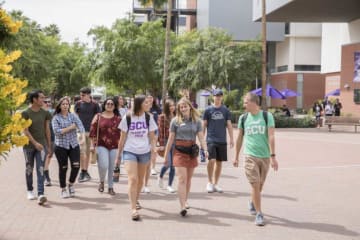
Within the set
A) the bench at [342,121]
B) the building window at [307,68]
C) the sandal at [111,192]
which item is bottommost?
the sandal at [111,192]

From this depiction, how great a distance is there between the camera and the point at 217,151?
9.38 m

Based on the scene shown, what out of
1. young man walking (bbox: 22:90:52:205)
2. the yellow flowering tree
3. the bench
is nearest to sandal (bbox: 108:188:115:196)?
young man walking (bbox: 22:90:52:205)

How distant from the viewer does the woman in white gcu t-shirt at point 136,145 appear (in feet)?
24.1

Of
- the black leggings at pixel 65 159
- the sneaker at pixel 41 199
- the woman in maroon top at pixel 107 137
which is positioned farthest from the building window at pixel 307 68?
the sneaker at pixel 41 199

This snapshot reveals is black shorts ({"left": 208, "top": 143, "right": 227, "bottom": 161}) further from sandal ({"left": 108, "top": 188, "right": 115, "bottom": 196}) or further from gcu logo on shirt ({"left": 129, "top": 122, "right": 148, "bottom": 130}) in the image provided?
gcu logo on shirt ({"left": 129, "top": 122, "right": 148, "bottom": 130})

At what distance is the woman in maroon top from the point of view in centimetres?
896

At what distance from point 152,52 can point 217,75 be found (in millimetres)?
5625

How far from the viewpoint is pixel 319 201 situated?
28.3 feet

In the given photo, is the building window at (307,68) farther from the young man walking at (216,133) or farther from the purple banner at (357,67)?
the young man walking at (216,133)

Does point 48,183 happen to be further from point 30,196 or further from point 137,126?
point 137,126

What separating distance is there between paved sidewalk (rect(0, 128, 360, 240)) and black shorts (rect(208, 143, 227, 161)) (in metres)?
0.60

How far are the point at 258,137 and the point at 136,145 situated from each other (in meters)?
1.60

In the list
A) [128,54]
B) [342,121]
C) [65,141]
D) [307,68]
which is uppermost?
[307,68]

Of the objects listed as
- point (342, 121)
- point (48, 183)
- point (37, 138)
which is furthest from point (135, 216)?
point (342, 121)
